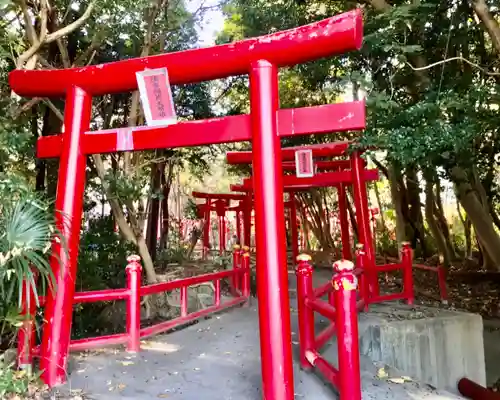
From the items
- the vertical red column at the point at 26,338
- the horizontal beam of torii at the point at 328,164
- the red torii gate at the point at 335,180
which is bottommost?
the vertical red column at the point at 26,338

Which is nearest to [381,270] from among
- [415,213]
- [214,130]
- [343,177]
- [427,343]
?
[427,343]

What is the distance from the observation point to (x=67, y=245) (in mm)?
4355

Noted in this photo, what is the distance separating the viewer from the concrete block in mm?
6188

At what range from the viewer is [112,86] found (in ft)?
15.4

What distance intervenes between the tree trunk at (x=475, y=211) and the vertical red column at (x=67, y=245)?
8471 millimetres

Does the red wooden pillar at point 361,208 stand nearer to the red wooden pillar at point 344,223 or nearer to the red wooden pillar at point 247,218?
the red wooden pillar at point 344,223

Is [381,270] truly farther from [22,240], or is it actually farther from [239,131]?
[22,240]

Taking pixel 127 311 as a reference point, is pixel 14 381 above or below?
below

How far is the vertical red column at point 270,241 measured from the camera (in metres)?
3.70

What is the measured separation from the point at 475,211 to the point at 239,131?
872 centimetres

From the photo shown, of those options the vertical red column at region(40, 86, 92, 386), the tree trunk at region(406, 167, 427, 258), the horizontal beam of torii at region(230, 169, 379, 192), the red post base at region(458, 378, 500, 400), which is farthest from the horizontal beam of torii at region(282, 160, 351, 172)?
the vertical red column at region(40, 86, 92, 386)

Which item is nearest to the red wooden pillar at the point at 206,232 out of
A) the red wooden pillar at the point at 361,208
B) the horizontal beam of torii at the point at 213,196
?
the horizontal beam of torii at the point at 213,196

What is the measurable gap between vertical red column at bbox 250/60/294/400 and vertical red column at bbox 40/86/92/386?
177cm

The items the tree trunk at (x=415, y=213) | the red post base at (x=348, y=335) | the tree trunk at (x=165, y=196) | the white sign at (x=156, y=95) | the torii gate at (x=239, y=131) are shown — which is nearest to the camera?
the red post base at (x=348, y=335)
